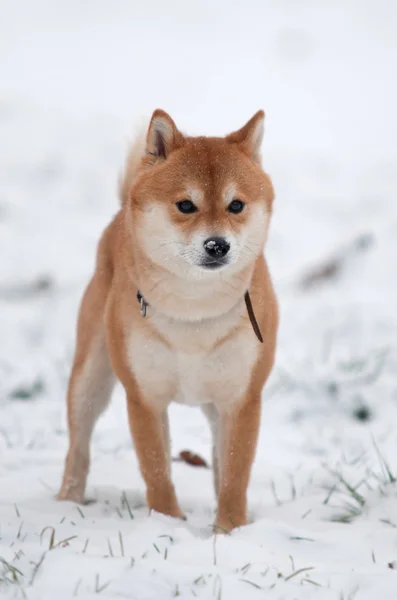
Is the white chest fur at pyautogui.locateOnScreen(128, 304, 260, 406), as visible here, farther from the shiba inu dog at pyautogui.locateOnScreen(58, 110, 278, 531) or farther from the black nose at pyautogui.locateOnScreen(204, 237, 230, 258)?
the black nose at pyautogui.locateOnScreen(204, 237, 230, 258)

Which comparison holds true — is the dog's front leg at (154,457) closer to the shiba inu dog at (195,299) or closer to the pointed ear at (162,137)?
the shiba inu dog at (195,299)

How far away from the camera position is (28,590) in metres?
2.15

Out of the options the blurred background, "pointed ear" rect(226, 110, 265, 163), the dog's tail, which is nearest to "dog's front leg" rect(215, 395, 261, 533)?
"pointed ear" rect(226, 110, 265, 163)

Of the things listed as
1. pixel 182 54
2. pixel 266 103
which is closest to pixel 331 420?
pixel 266 103

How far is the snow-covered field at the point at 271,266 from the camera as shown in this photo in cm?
253

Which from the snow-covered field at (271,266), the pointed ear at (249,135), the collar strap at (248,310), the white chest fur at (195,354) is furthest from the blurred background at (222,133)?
the white chest fur at (195,354)

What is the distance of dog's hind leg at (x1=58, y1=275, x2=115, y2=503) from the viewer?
362 centimetres

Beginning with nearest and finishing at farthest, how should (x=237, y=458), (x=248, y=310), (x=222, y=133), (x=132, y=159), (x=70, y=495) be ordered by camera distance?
(x=248, y=310) < (x=237, y=458) < (x=70, y=495) < (x=132, y=159) < (x=222, y=133)

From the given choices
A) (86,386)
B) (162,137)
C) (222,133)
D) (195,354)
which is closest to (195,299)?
(195,354)

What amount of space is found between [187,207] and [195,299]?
1.12 feet

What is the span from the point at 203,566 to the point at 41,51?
36.6 ft

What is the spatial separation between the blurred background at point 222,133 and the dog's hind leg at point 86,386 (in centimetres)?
82

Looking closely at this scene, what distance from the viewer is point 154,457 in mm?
3219

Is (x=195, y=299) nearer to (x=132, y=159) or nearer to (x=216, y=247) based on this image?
(x=216, y=247)
